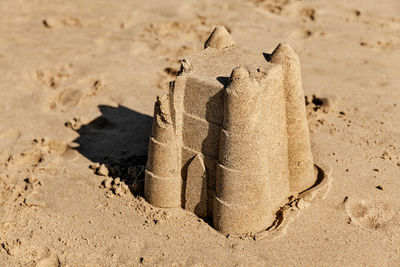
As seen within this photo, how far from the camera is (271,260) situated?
192 inches

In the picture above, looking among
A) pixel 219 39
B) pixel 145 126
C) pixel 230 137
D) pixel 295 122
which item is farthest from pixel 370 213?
pixel 145 126

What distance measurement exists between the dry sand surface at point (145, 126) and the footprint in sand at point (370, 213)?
2 cm

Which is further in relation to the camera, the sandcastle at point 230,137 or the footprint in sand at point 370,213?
the footprint in sand at point 370,213

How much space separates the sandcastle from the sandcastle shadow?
0.85m

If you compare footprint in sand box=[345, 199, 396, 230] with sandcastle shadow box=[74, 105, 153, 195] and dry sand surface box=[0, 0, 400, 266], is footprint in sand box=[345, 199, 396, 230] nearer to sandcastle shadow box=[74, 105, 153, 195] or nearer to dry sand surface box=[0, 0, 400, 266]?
dry sand surface box=[0, 0, 400, 266]

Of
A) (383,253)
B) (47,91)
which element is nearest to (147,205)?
(383,253)

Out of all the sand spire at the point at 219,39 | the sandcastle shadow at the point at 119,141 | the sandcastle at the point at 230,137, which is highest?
the sand spire at the point at 219,39

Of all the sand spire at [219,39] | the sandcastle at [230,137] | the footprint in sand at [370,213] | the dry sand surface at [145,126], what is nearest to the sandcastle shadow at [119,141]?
the dry sand surface at [145,126]

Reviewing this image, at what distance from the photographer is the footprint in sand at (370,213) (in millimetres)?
5352

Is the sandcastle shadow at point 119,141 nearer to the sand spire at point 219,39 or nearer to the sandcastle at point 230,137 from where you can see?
the sandcastle at point 230,137

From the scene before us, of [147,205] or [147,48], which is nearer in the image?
[147,205]

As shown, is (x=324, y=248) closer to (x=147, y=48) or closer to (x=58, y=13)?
(x=147, y=48)

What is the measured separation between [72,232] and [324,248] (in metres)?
2.70

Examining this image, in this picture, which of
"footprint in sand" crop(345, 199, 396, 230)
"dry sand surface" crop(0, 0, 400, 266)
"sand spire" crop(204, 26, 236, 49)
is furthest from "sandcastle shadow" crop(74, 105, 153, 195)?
"footprint in sand" crop(345, 199, 396, 230)
